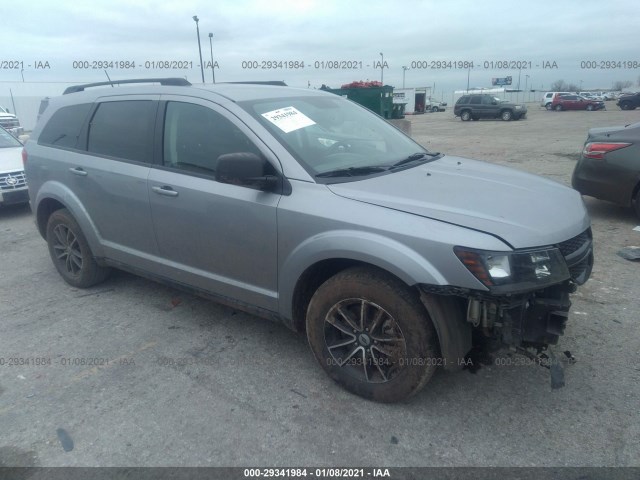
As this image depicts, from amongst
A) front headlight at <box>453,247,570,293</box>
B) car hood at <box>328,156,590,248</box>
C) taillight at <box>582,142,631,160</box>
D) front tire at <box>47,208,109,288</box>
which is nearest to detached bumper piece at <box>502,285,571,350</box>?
front headlight at <box>453,247,570,293</box>

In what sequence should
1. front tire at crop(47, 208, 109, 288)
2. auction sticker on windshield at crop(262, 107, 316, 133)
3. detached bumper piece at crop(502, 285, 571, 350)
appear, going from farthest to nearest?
front tire at crop(47, 208, 109, 288), auction sticker on windshield at crop(262, 107, 316, 133), detached bumper piece at crop(502, 285, 571, 350)

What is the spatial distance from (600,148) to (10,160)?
8603 millimetres

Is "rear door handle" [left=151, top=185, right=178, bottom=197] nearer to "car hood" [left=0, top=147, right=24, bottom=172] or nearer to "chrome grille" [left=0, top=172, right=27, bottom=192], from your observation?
"chrome grille" [left=0, top=172, right=27, bottom=192]

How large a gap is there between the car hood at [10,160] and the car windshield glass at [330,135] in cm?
591

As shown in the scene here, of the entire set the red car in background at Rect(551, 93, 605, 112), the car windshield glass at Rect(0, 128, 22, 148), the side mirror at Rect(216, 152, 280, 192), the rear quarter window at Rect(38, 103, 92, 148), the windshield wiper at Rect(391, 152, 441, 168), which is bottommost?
the red car in background at Rect(551, 93, 605, 112)

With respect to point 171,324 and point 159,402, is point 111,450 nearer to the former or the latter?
point 159,402

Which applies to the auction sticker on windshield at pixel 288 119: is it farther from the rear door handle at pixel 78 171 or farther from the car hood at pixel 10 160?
the car hood at pixel 10 160

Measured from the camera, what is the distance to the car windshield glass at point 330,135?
315 cm

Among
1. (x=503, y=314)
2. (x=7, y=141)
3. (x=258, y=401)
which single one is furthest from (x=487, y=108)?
(x=258, y=401)

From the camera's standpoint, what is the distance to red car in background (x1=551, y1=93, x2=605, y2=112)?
41.4 meters

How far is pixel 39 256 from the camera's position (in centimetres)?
576

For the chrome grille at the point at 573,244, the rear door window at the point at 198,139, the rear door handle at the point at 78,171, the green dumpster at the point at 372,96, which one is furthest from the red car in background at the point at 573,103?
the rear door handle at the point at 78,171

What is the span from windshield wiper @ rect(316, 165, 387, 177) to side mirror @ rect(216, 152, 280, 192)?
1.06 feet

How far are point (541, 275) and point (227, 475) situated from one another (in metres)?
1.82
